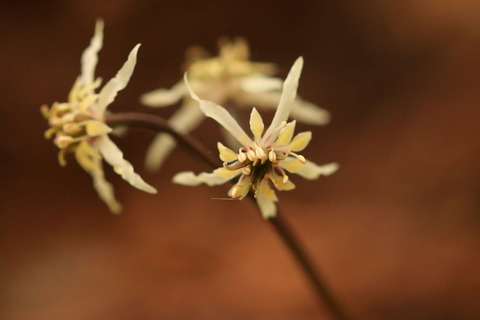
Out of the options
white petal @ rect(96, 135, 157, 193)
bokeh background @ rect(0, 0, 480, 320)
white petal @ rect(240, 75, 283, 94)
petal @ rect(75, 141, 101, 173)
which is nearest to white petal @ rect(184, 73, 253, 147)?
white petal @ rect(96, 135, 157, 193)

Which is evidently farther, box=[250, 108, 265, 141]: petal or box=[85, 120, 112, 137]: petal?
box=[85, 120, 112, 137]: petal

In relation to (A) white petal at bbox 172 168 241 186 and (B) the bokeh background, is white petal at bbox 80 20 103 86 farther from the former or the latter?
(B) the bokeh background

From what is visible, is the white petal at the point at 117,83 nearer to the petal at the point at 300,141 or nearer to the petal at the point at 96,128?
the petal at the point at 96,128

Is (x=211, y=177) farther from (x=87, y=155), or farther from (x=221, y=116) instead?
(x=87, y=155)

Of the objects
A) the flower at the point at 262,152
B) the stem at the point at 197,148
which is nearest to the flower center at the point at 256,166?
the flower at the point at 262,152

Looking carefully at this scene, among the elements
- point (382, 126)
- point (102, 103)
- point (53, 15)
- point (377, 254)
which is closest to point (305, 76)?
point (382, 126)

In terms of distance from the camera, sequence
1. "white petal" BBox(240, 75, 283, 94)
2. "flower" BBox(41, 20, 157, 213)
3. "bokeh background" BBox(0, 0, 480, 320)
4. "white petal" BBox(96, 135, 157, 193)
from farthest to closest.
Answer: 1. "bokeh background" BBox(0, 0, 480, 320)
2. "white petal" BBox(240, 75, 283, 94)
3. "flower" BBox(41, 20, 157, 213)
4. "white petal" BBox(96, 135, 157, 193)

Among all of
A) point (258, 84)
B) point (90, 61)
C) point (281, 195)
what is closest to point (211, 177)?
point (90, 61)
